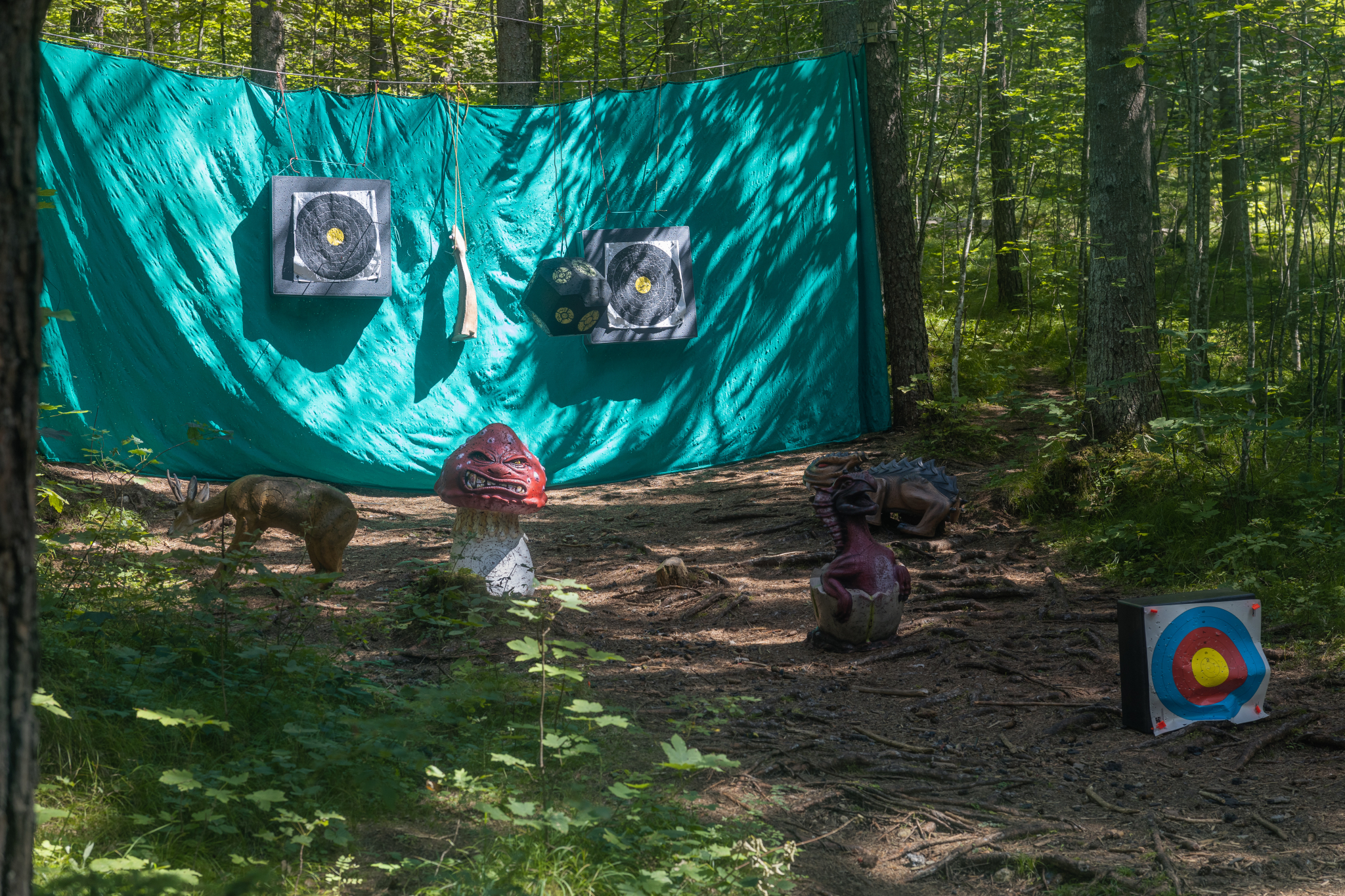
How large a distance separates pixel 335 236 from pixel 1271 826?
20.2ft

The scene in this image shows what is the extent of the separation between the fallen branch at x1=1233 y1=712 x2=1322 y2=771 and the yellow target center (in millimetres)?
217

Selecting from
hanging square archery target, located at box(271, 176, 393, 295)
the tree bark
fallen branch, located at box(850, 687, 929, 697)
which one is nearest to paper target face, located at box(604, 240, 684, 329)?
hanging square archery target, located at box(271, 176, 393, 295)

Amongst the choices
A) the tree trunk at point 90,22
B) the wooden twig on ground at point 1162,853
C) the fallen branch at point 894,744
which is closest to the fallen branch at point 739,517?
the fallen branch at point 894,744

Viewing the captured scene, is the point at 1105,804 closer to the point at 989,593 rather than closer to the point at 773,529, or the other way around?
the point at 989,593

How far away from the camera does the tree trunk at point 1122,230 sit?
5.79m

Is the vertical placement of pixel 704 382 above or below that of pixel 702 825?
above

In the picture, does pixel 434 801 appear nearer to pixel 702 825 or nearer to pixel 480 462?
pixel 702 825

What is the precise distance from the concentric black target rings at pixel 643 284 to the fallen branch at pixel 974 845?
5.47m

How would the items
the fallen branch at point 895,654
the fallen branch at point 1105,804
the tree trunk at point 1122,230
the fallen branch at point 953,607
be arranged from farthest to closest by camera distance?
the tree trunk at point 1122,230, the fallen branch at point 953,607, the fallen branch at point 895,654, the fallen branch at point 1105,804

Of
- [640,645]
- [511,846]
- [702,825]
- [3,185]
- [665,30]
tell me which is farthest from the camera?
[665,30]

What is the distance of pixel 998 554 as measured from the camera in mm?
5527

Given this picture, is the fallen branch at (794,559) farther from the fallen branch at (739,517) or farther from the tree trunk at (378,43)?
the tree trunk at (378,43)

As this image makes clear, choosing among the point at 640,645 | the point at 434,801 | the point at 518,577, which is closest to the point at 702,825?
the point at 434,801

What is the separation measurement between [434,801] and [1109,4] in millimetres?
5716
